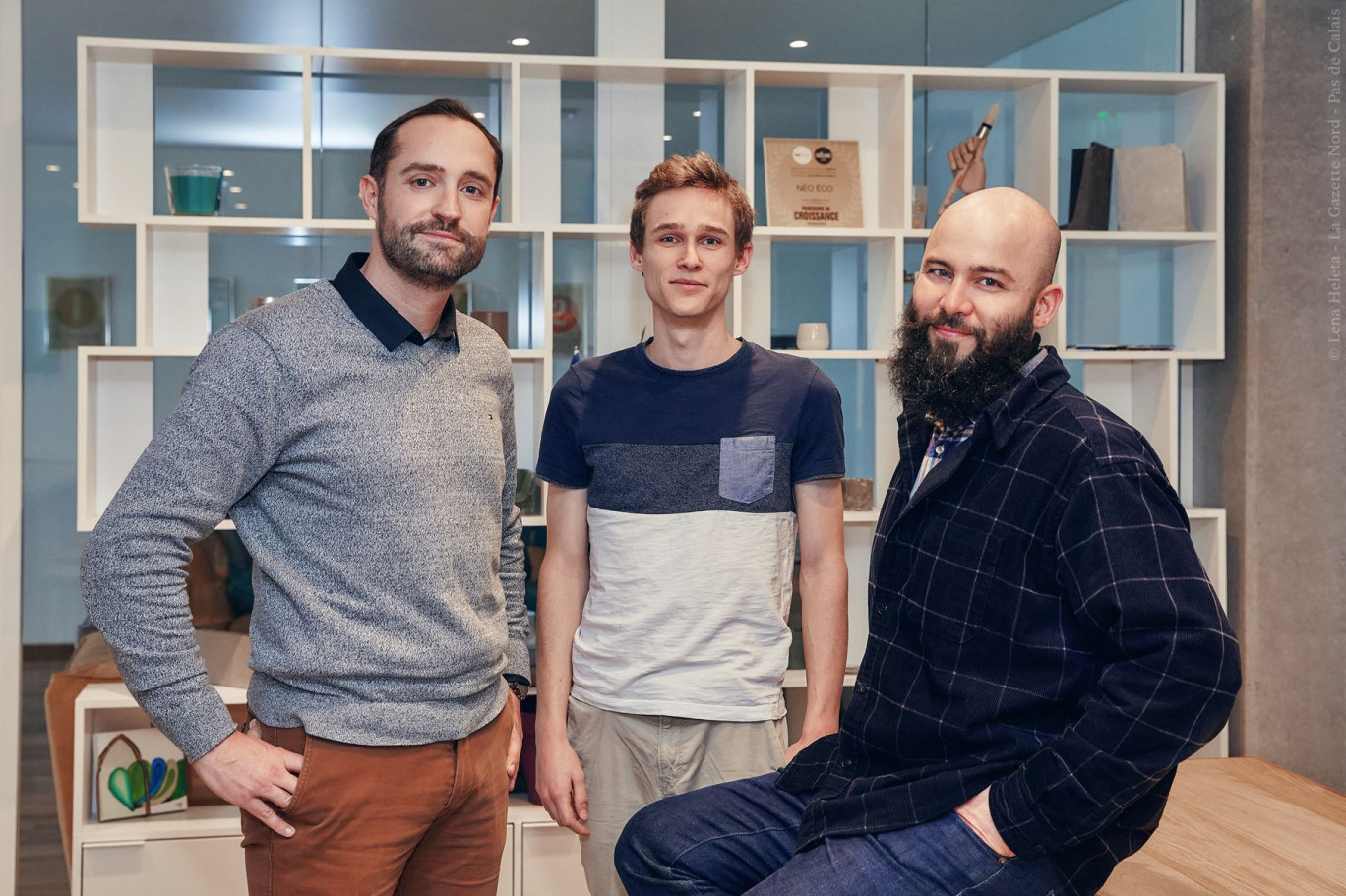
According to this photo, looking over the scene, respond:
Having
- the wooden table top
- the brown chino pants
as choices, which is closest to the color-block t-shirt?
the brown chino pants

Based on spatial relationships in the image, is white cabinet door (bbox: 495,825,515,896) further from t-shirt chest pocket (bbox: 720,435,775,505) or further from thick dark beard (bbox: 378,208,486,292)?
thick dark beard (bbox: 378,208,486,292)

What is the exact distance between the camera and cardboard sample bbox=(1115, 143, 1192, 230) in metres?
3.50

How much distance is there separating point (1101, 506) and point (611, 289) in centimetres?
228

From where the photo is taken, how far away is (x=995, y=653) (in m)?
1.54

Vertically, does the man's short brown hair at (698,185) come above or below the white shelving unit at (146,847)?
above

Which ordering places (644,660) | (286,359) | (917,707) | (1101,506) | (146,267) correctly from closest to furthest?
(1101,506)
(917,707)
(286,359)
(644,660)
(146,267)

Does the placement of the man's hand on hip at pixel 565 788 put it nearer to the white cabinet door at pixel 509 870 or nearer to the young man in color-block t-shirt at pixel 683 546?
the young man in color-block t-shirt at pixel 683 546

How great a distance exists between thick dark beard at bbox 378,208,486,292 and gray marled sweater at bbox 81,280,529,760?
111 millimetres

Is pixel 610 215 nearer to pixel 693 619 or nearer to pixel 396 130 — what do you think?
pixel 396 130

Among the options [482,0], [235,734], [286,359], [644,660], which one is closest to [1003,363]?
[644,660]

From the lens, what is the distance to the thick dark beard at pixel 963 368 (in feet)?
5.46

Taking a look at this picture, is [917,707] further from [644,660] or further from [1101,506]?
[644,660]

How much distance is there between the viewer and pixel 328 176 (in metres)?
3.42

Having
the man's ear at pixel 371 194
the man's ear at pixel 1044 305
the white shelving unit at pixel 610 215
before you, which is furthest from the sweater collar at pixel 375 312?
the white shelving unit at pixel 610 215
